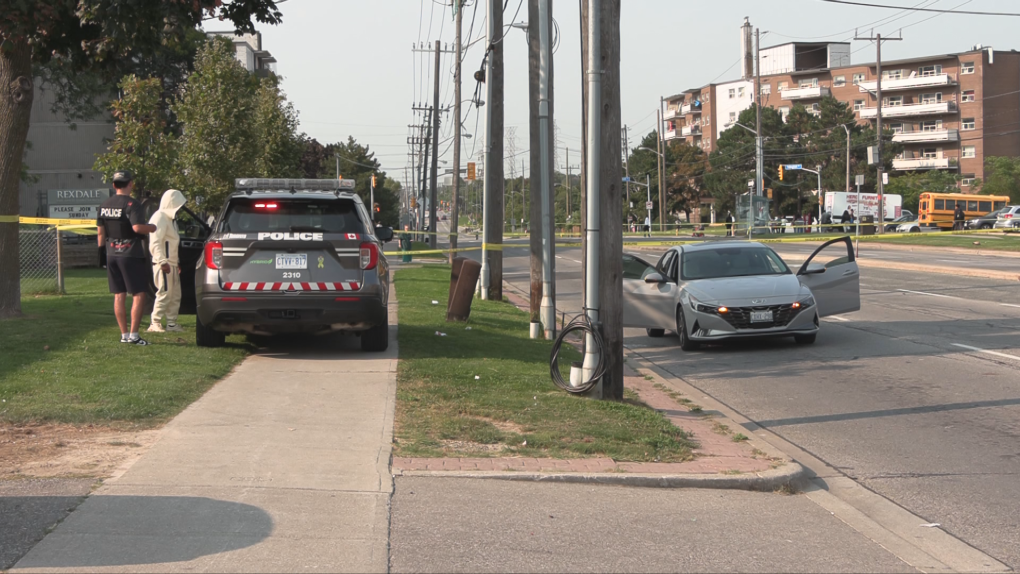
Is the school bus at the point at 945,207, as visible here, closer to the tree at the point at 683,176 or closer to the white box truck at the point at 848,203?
the white box truck at the point at 848,203

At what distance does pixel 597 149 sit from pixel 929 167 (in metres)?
96.6

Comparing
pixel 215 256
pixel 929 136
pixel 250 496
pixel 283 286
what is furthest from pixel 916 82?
pixel 250 496

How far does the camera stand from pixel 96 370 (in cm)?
945

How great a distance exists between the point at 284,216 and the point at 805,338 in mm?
7496

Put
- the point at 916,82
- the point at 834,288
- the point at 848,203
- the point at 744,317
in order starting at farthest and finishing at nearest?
the point at 916,82
the point at 848,203
the point at 834,288
the point at 744,317

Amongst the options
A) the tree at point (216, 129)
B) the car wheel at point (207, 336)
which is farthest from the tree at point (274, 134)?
the car wheel at point (207, 336)

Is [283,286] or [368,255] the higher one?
[368,255]

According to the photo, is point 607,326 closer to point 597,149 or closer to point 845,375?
point 597,149

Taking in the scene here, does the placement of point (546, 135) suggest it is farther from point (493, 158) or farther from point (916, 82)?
point (916, 82)

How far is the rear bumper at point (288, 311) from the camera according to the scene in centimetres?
1053

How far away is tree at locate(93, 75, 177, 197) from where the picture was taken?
26.1m

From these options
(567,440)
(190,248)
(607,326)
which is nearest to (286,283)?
(190,248)

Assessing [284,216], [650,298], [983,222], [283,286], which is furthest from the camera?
[983,222]

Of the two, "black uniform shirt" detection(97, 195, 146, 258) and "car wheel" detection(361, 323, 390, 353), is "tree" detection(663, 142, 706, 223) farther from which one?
"black uniform shirt" detection(97, 195, 146, 258)
